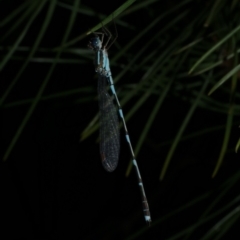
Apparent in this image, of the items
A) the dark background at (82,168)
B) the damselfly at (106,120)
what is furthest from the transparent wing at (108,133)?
the dark background at (82,168)

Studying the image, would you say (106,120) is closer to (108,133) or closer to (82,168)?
(108,133)

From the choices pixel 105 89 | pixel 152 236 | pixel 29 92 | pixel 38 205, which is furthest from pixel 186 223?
pixel 105 89

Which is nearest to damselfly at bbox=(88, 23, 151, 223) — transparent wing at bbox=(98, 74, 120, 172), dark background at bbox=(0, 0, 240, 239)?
transparent wing at bbox=(98, 74, 120, 172)

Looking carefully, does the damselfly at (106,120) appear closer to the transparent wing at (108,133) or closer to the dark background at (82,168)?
the transparent wing at (108,133)

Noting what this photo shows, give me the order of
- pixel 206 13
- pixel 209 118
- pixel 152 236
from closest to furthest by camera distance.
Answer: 1. pixel 206 13
2. pixel 209 118
3. pixel 152 236

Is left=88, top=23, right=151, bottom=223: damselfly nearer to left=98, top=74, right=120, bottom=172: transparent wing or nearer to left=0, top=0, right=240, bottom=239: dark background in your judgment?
left=98, top=74, right=120, bottom=172: transparent wing

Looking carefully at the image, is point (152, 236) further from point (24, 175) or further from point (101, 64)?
point (101, 64)

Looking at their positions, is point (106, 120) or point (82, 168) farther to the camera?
point (82, 168)

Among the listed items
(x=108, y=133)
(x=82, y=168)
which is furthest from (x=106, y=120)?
(x=82, y=168)

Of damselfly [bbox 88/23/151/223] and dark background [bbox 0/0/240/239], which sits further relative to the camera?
dark background [bbox 0/0/240/239]

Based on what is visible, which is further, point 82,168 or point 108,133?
point 82,168

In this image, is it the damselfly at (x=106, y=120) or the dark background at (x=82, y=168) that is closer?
the damselfly at (x=106, y=120)
